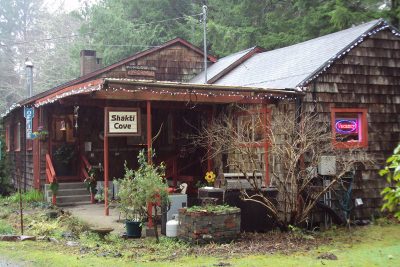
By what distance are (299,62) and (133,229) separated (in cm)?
641

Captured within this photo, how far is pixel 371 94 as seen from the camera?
A: 1180 centimetres

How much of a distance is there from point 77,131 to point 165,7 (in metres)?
16.2

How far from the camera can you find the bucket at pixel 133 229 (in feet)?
29.7

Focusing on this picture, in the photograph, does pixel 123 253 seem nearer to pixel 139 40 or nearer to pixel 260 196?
pixel 260 196

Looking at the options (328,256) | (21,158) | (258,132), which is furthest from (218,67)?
(328,256)

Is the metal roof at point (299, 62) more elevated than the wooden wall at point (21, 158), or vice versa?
the metal roof at point (299, 62)

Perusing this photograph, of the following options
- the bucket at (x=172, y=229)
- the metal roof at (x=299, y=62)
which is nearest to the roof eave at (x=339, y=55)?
the metal roof at (x=299, y=62)

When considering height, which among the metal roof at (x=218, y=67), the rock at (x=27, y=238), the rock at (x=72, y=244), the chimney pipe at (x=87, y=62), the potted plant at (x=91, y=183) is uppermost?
the chimney pipe at (x=87, y=62)

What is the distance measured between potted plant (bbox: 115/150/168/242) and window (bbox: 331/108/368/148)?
15.4 feet

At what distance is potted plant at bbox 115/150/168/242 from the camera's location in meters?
8.54

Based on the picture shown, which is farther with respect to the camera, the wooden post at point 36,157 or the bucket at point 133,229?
the wooden post at point 36,157

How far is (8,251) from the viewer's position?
7770 millimetres

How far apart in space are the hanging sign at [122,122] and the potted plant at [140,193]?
1.27 m

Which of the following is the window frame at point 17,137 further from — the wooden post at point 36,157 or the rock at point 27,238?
the rock at point 27,238
